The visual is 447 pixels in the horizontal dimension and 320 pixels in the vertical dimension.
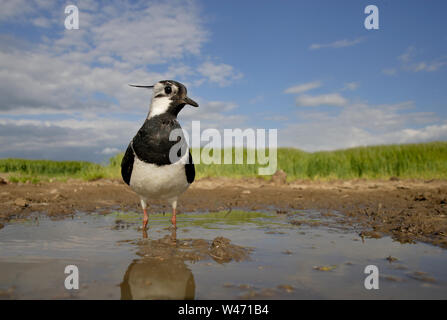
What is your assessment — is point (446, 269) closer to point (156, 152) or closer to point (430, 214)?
point (430, 214)

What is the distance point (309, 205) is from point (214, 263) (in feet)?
15.6

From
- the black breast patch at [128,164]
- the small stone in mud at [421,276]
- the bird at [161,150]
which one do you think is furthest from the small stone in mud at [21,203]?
the small stone in mud at [421,276]

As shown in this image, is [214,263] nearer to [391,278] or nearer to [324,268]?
[324,268]

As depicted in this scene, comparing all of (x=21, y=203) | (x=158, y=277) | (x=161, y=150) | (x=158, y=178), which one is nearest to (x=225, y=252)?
(x=158, y=277)

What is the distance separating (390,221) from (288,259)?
2.89 metres

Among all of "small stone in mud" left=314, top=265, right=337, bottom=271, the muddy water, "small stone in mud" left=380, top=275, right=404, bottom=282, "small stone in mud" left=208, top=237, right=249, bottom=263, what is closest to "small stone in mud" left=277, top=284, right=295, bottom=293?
the muddy water

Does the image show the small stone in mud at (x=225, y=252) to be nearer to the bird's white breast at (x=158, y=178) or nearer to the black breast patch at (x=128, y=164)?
the bird's white breast at (x=158, y=178)

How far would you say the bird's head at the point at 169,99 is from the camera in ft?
14.9

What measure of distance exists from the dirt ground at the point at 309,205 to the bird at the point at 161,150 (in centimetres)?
235

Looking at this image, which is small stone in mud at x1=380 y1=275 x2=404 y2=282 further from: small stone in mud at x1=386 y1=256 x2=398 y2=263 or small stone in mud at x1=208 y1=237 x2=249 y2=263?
small stone in mud at x1=208 y1=237 x2=249 y2=263

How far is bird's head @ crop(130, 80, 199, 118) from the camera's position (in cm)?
455

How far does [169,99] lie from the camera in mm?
4566

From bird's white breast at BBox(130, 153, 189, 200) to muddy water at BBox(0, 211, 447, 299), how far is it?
652mm
